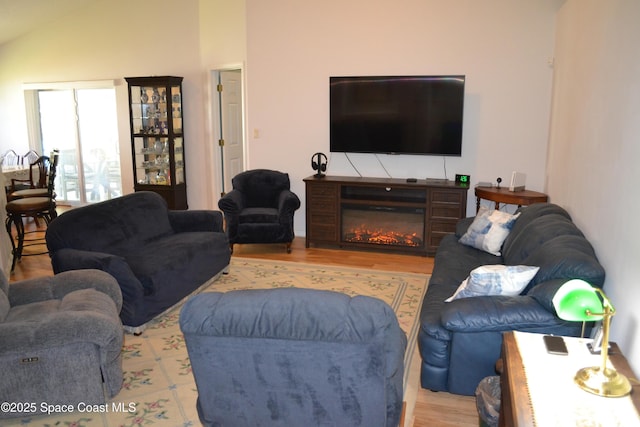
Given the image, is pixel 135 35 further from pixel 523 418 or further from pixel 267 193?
pixel 523 418

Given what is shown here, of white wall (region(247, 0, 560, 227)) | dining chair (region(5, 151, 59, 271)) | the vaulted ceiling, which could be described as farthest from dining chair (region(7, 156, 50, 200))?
white wall (region(247, 0, 560, 227))

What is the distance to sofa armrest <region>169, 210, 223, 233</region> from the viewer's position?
16.5 ft

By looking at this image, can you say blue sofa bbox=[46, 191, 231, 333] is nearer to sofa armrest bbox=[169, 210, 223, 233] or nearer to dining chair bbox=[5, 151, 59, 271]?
sofa armrest bbox=[169, 210, 223, 233]

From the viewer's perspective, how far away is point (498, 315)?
275 centimetres

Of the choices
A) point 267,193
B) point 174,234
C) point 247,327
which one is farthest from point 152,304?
point 267,193

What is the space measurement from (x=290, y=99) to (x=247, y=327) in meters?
4.87

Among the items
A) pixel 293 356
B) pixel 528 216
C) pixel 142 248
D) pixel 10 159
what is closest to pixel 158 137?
pixel 10 159

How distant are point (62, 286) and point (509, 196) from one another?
408 centimetres

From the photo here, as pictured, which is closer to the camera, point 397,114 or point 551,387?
point 551,387

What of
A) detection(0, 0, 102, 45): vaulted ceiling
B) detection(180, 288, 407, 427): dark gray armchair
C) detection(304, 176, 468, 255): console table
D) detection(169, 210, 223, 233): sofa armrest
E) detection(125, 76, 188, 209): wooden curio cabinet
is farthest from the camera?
detection(125, 76, 188, 209): wooden curio cabinet

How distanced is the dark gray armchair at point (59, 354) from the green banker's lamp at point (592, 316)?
2.26 meters

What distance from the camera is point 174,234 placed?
16.3ft

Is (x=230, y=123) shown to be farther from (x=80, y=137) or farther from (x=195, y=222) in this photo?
(x=195, y=222)

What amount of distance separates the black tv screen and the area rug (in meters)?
1.52
